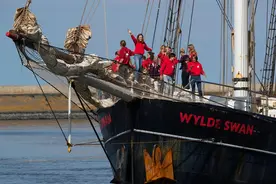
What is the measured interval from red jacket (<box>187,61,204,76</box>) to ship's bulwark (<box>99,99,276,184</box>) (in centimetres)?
252

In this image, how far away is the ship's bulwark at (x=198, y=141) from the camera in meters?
30.4

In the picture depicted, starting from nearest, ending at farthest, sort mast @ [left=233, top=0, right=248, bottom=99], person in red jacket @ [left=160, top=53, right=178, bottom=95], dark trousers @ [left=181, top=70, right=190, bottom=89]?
1. person in red jacket @ [left=160, top=53, right=178, bottom=95]
2. mast @ [left=233, top=0, right=248, bottom=99]
3. dark trousers @ [left=181, top=70, right=190, bottom=89]

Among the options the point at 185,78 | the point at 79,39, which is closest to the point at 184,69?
the point at 185,78

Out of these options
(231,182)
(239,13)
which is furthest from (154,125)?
(239,13)

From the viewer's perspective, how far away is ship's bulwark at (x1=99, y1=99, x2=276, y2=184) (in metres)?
30.4

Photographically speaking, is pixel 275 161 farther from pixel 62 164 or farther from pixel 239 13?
pixel 62 164

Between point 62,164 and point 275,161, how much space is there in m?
19.5

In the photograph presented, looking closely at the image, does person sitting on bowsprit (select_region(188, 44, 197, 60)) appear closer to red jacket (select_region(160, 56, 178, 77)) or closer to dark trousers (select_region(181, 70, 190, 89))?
red jacket (select_region(160, 56, 178, 77))

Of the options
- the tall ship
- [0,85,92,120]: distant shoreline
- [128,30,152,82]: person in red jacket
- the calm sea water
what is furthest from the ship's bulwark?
[0,85,92,120]: distant shoreline

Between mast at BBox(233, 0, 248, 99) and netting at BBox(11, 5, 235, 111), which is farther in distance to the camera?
mast at BBox(233, 0, 248, 99)

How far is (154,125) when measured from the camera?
100 feet

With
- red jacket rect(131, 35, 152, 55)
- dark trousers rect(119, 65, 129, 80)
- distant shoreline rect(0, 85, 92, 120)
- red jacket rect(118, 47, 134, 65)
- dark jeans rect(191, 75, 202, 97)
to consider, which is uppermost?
red jacket rect(131, 35, 152, 55)

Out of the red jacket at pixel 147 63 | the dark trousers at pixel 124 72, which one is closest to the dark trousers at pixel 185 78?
the red jacket at pixel 147 63

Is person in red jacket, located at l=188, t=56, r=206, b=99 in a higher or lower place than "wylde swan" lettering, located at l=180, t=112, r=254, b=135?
higher
